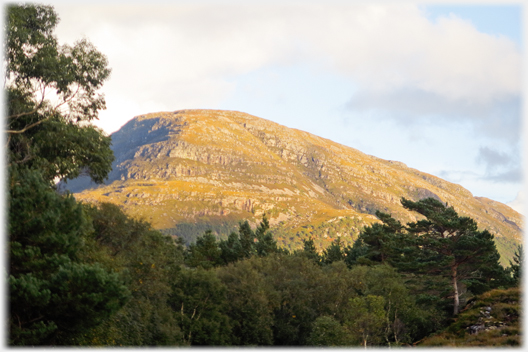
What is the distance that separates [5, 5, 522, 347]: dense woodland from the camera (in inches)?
746

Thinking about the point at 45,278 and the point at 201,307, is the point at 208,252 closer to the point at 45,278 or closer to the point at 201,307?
the point at 201,307

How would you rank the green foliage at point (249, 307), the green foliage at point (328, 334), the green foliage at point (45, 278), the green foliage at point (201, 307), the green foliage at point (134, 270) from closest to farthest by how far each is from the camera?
the green foliage at point (45, 278)
the green foliage at point (134, 270)
the green foliage at point (328, 334)
the green foliage at point (201, 307)
the green foliage at point (249, 307)

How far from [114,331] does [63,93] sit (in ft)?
49.4

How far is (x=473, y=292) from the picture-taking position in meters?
53.0

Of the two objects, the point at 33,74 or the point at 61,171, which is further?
the point at 61,171

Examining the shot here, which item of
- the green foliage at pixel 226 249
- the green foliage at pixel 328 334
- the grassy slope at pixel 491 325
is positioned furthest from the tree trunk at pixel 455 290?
the green foliage at pixel 226 249

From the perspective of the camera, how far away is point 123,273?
91.1ft

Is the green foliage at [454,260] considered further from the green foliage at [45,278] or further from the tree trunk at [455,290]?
the green foliage at [45,278]

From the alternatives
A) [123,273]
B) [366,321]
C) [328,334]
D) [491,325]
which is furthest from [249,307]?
[491,325]

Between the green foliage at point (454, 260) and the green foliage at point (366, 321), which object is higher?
the green foliage at point (454, 260)

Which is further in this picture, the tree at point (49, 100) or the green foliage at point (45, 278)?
the tree at point (49, 100)

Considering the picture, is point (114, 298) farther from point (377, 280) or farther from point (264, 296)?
point (377, 280)

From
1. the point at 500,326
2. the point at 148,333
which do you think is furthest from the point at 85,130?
the point at 500,326

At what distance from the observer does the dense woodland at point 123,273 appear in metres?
19.0
